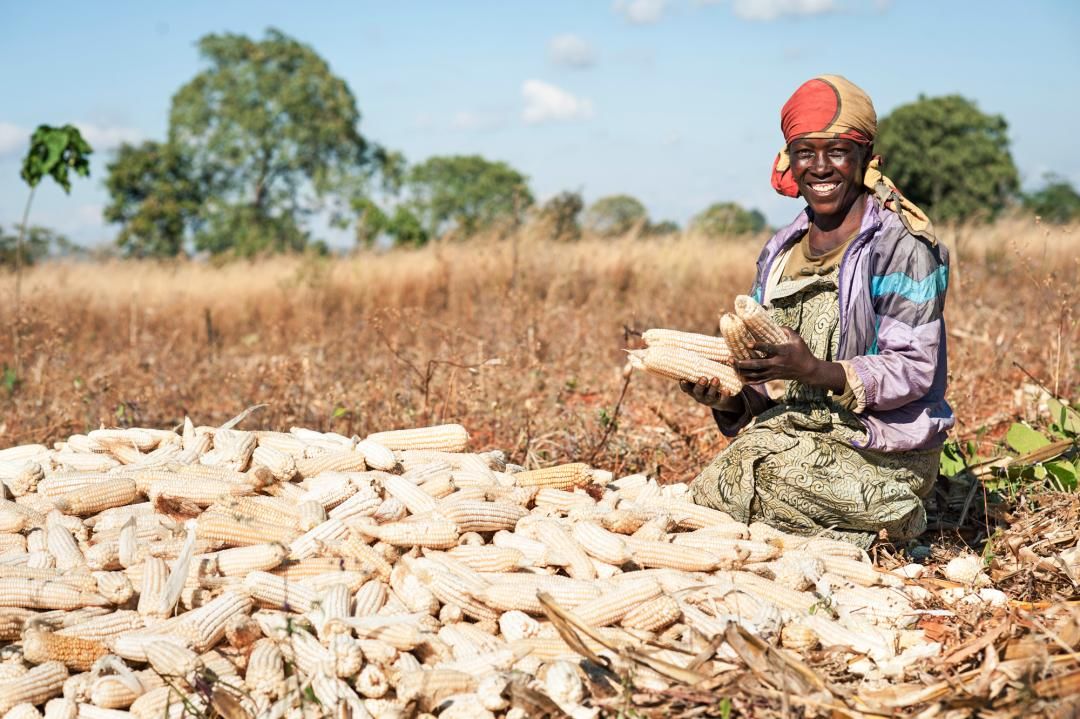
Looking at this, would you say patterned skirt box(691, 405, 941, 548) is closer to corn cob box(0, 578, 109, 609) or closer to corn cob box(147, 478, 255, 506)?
corn cob box(147, 478, 255, 506)

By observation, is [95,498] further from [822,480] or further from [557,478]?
[822,480]

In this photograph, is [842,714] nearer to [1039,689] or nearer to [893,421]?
[1039,689]

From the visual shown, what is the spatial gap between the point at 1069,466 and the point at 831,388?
62.8 inches

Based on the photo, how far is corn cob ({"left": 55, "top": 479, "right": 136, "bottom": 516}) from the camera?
10.6 ft

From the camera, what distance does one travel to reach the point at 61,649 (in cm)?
252

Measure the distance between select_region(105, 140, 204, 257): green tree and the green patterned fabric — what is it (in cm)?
2777

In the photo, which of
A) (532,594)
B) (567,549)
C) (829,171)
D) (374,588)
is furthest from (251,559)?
(829,171)

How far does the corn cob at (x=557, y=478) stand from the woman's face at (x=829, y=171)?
135 centimetres

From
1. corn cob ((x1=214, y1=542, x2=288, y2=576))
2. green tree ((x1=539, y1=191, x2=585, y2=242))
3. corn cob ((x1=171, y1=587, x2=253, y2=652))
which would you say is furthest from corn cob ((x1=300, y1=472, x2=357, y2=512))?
green tree ((x1=539, y1=191, x2=585, y2=242))

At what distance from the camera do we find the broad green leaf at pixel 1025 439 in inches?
165

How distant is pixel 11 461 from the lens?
3.84 metres

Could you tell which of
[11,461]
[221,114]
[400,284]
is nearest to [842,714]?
[11,461]

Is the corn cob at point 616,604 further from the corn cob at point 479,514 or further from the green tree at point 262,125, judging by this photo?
the green tree at point 262,125

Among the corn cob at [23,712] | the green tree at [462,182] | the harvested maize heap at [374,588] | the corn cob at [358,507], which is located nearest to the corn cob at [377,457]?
the harvested maize heap at [374,588]
